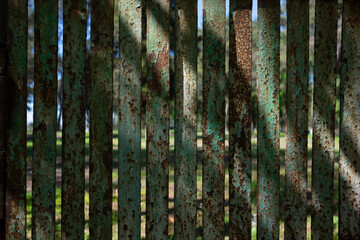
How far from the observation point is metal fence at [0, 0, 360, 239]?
6.43 ft

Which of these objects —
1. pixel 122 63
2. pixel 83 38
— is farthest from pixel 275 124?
pixel 83 38

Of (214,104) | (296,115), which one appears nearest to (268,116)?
(296,115)

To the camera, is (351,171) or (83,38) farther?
(351,171)

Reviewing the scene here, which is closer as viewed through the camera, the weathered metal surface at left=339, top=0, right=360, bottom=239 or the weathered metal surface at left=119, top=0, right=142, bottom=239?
the weathered metal surface at left=119, top=0, right=142, bottom=239

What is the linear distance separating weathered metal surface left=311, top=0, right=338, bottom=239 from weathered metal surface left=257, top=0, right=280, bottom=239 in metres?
0.27

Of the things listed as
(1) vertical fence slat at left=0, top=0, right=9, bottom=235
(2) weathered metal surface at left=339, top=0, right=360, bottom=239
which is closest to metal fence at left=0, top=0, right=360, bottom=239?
(1) vertical fence slat at left=0, top=0, right=9, bottom=235

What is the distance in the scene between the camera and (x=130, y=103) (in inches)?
77.5

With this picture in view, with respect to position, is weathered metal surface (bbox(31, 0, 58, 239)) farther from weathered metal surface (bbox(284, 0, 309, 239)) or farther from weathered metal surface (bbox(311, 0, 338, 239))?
weathered metal surface (bbox(311, 0, 338, 239))

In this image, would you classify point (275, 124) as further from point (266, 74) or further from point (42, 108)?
point (42, 108)

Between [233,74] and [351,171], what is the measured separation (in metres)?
1.04

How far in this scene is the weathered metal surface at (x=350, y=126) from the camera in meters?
2.10

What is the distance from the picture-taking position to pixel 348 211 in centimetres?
214

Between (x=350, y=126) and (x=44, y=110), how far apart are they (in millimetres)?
1967

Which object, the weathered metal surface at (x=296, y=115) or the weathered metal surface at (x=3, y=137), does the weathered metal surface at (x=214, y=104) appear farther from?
the weathered metal surface at (x=3, y=137)
